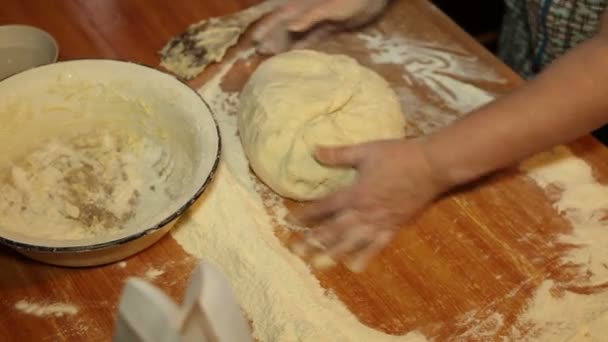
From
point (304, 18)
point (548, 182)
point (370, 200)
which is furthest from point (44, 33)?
point (548, 182)

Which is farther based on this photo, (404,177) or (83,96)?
(83,96)

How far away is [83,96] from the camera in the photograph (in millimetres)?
1098

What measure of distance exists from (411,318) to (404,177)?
0.19 meters

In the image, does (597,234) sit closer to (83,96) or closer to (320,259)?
(320,259)

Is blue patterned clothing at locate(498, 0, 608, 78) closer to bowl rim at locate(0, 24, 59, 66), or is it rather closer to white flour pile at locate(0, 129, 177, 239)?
white flour pile at locate(0, 129, 177, 239)

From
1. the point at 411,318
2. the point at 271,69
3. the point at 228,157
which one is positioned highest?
the point at 271,69

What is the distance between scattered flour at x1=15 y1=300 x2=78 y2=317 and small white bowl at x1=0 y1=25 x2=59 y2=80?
48cm

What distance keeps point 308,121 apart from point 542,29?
0.53m

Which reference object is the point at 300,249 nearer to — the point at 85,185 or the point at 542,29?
the point at 85,185

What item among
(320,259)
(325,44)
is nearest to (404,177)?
(320,259)

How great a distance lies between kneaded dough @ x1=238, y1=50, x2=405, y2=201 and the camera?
1.03m

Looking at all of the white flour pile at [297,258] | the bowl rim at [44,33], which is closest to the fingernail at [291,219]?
the white flour pile at [297,258]

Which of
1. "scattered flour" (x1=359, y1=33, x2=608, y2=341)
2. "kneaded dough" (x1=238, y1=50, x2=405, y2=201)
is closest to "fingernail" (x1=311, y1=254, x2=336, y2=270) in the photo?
"kneaded dough" (x1=238, y1=50, x2=405, y2=201)

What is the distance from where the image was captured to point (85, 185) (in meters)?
1.05
